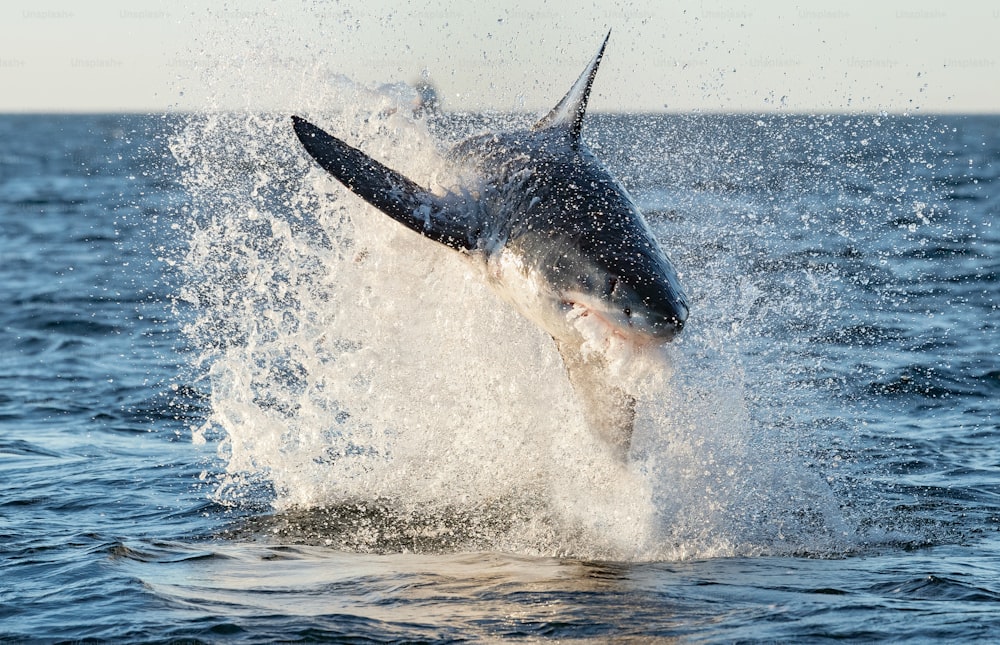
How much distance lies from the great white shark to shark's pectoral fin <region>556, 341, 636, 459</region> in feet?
0.03

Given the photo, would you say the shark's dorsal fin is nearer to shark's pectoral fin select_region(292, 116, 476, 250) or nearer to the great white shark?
the great white shark

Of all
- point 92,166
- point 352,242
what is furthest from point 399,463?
point 92,166

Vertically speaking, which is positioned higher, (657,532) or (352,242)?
(352,242)

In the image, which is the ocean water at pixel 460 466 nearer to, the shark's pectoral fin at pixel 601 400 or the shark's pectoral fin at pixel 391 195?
the shark's pectoral fin at pixel 601 400

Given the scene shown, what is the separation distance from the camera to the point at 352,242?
1178 centimetres

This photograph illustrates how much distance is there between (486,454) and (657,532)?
2.08 metres

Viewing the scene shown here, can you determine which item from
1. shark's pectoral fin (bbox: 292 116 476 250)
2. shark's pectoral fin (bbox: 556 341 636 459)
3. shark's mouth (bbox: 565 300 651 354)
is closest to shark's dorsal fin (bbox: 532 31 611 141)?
shark's pectoral fin (bbox: 292 116 476 250)

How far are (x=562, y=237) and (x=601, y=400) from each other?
4.14ft

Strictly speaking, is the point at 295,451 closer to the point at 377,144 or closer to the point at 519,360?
the point at 519,360

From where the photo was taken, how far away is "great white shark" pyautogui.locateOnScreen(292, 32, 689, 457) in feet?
25.1

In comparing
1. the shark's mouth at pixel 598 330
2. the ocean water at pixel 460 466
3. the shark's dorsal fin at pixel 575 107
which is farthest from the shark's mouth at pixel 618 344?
the shark's dorsal fin at pixel 575 107

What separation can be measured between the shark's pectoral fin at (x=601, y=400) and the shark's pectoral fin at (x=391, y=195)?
1189mm

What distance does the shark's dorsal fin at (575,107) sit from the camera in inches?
380

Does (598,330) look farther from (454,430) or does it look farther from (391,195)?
(454,430)
